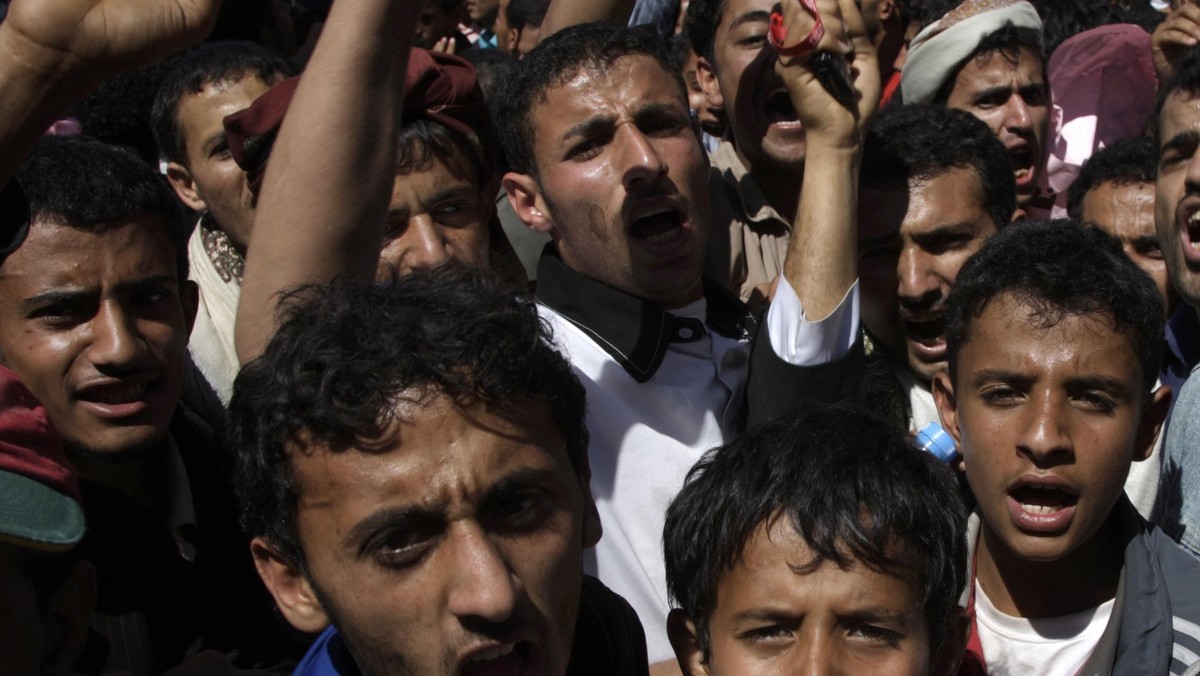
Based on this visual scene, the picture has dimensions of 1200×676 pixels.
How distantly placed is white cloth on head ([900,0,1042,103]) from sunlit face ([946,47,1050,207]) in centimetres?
7

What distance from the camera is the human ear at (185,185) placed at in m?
4.21

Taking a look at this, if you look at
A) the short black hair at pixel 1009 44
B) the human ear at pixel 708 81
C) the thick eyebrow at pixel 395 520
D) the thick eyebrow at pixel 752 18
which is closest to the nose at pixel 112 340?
the thick eyebrow at pixel 395 520

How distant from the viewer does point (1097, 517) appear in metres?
2.61

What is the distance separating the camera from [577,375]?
2639mm

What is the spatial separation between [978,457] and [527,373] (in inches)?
41.0

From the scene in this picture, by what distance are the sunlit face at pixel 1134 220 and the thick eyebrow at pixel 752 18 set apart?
1.08 metres

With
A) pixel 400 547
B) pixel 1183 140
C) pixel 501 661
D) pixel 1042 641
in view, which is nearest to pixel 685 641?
pixel 501 661

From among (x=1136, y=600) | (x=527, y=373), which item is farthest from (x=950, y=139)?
(x=527, y=373)

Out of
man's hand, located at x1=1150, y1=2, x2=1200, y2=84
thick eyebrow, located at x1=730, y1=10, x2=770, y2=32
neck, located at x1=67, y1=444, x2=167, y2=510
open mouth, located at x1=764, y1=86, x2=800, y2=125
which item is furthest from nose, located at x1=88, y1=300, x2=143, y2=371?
man's hand, located at x1=1150, y1=2, x2=1200, y2=84

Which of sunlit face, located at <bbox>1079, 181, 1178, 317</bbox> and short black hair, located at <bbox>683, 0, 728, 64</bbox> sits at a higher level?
short black hair, located at <bbox>683, 0, 728, 64</bbox>

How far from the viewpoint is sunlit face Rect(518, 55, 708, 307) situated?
2.94 metres

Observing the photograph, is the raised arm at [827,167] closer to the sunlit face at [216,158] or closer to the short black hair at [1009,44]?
the short black hair at [1009,44]

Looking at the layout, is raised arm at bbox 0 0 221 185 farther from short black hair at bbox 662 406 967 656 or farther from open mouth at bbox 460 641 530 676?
short black hair at bbox 662 406 967 656

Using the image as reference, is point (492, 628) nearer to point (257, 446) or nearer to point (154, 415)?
point (257, 446)
